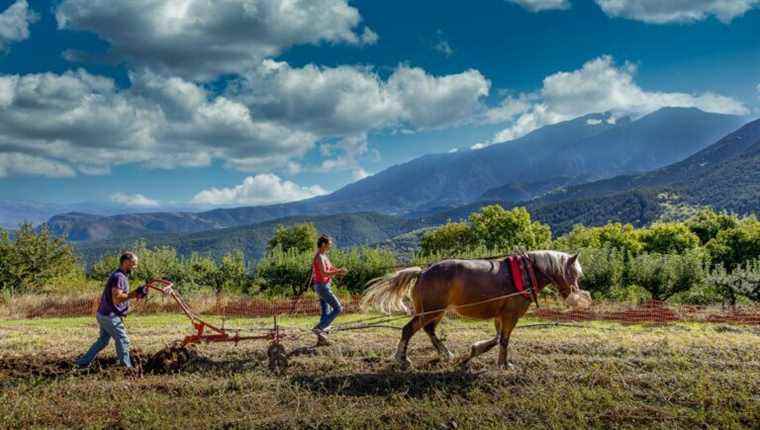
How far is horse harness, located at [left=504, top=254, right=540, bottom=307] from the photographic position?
348 inches

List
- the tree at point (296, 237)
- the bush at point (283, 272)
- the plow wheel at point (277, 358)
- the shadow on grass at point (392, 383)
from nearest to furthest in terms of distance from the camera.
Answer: the shadow on grass at point (392, 383) < the plow wheel at point (277, 358) < the bush at point (283, 272) < the tree at point (296, 237)

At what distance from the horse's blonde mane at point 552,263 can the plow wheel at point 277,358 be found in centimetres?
480

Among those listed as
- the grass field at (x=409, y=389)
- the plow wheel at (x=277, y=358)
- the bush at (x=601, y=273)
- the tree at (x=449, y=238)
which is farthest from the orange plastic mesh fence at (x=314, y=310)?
the tree at (x=449, y=238)

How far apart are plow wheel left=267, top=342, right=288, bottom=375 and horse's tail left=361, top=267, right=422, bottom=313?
1661 mm

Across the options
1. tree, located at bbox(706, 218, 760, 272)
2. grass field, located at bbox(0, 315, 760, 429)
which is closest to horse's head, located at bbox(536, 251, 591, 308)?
grass field, located at bbox(0, 315, 760, 429)

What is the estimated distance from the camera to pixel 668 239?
65938 millimetres

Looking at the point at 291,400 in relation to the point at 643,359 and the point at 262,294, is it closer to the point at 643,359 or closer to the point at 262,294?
the point at 643,359

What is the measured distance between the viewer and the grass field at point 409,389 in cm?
688

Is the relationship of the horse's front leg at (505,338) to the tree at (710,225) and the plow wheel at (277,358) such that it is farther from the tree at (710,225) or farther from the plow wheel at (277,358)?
the tree at (710,225)

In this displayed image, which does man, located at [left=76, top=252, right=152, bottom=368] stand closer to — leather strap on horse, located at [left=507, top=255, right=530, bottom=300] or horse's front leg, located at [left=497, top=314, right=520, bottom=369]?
horse's front leg, located at [left=497, top=314, right=520, bottom=369]

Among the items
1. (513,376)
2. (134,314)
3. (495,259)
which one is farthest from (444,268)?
(134,314)

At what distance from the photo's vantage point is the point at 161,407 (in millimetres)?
7453

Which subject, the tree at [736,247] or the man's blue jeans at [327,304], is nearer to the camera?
the man's blue jeans at [327,304]

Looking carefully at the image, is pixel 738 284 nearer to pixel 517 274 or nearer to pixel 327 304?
pixel 517 274
